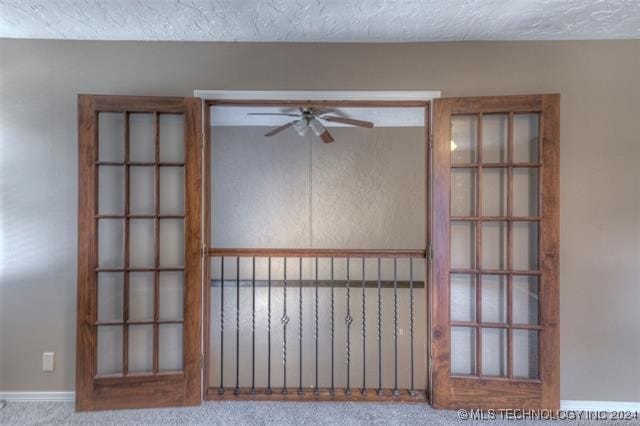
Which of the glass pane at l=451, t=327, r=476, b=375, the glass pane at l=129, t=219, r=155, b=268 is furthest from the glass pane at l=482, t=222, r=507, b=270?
the glass pane at l=129, t=219, r=155, b=268

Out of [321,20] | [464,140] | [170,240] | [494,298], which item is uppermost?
[321,20]

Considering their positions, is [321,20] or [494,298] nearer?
[321,20]

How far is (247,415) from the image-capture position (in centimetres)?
197

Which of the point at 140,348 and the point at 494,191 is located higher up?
the point at 494,191

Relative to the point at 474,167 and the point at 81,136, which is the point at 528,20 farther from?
the point at 81,136

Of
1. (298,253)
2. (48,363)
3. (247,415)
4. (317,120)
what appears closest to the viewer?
(247,415)

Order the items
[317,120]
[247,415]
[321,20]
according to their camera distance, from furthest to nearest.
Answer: [317,120] < [247,415] < [321,20]

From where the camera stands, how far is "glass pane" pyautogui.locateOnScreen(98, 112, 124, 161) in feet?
6.68

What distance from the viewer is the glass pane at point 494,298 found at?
205 centimetres

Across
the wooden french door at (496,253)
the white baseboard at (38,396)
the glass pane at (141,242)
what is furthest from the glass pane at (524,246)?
the white baseboard at (38,396)

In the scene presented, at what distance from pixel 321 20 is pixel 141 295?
2.11m

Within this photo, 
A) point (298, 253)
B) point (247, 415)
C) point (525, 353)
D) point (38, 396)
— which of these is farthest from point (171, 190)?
point (525, 353)

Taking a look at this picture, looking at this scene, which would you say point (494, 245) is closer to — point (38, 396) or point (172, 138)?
point (172, 138)

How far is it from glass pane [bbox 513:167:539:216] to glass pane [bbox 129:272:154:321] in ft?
8.18
